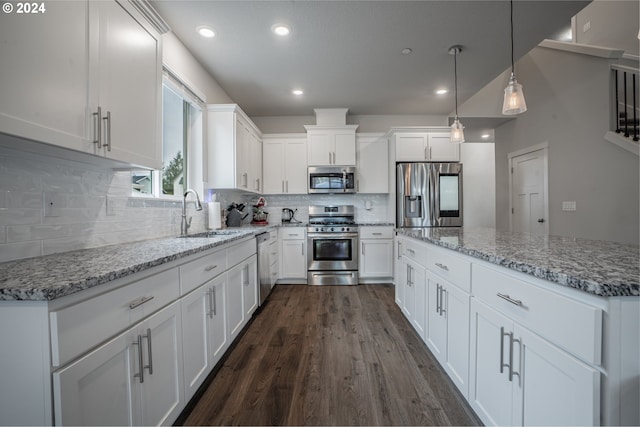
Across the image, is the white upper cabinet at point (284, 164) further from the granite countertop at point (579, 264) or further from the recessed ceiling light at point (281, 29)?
the granite countertop at point (579, 264)

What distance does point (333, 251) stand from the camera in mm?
3932

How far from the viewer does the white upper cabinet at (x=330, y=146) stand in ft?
13.5

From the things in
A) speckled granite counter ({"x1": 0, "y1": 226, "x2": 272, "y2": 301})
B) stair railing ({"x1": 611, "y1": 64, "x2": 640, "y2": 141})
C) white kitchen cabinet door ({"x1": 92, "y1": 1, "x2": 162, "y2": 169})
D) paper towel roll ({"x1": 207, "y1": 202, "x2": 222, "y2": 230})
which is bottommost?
speckled granite counter ({"x1": 0, "y1": 226, "x2": 272, "y2": 301})

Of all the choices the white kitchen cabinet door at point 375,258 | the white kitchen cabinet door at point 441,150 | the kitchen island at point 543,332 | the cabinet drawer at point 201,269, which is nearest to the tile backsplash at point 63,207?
the cabinet drawer at point 201,269

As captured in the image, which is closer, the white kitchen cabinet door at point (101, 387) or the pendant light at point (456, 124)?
the white kitchen cabinet door at point (101, 387)

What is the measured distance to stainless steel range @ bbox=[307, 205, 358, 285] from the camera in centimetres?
391

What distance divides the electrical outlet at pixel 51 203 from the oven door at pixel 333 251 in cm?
287

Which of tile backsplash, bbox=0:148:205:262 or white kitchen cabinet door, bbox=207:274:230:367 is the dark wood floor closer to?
white kitchen cabinet door, bbox=207:274:230:367

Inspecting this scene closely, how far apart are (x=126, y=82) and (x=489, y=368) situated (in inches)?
90.6

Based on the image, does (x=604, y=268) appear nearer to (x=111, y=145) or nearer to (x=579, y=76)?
(x=111, y=145)

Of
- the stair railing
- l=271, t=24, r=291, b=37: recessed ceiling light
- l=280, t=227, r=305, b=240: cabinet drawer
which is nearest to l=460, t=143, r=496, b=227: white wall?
the stair railing

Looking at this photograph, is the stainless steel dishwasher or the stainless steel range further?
the stainless steel range

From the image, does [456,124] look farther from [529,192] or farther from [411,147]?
[529,192]

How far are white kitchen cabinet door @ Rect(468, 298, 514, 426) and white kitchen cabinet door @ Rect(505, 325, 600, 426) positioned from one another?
5 centimetres
